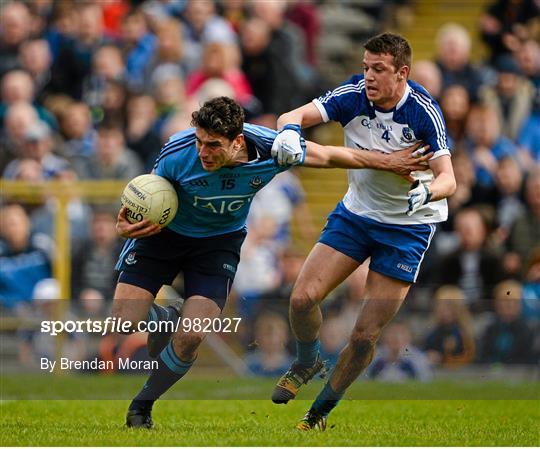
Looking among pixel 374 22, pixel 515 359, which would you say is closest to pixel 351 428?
pixel 515 359

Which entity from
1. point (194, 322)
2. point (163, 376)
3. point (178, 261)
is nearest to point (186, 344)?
point (194, 322)

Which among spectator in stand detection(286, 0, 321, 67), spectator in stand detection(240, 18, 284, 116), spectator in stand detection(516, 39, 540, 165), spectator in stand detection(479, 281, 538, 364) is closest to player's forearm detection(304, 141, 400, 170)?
spectator in stand detection(479, 281, 538, 364)

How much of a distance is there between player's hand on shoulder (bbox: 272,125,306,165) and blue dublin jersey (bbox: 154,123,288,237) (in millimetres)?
274

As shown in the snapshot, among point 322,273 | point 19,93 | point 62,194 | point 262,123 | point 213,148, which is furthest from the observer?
point 19,93

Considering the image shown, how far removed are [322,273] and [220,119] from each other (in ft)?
4.88

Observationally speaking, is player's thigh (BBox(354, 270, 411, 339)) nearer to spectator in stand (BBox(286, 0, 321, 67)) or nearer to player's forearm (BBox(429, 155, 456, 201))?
player's forearm (BBox(429, 155, 456, 201))

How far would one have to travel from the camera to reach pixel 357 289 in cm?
1612

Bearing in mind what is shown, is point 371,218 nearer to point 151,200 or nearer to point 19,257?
point 151,200

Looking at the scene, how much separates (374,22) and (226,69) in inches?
143

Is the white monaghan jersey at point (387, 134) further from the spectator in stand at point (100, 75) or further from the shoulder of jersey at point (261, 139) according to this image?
the spectator in stand at point (100, 75)

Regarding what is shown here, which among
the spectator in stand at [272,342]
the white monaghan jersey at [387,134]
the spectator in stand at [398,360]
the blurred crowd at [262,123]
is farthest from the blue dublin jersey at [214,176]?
the blurred crowd at [262,123]

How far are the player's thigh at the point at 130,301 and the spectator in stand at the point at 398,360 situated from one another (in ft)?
9.95

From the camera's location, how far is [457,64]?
17.6 metres

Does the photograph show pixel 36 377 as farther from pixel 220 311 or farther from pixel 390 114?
pixel 390 114
